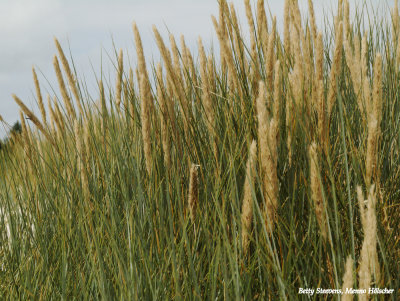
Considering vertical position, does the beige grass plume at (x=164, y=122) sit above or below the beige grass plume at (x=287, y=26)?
below

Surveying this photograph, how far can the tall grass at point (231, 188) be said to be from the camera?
4.19 ft

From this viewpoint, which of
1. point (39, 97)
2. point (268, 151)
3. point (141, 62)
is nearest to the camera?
point (268, 151)

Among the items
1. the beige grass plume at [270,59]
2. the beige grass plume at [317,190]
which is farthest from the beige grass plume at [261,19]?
the beige grass plume at [317,190]

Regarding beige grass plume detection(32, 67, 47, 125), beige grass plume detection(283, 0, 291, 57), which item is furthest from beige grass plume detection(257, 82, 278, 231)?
beige grass plume detection(32, 67, 47, 125)

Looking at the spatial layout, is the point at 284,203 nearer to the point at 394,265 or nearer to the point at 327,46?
the point at 394,265

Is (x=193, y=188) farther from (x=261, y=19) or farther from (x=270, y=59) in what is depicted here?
(x=261, y=19)

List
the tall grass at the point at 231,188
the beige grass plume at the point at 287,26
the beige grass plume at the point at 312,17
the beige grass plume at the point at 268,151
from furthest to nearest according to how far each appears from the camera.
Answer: the beige grass plume at the point at 312,17 → the beige grass plume at the point at 287,26 → the tall grass at the point at 231,188 → the beige grass plume at the point at 268,151

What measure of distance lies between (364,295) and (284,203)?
2.21ft

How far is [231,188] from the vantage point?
4.47ft

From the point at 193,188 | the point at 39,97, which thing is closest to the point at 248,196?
the point at 193,188

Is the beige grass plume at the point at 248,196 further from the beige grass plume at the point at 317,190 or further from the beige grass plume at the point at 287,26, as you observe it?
the beige grass plume at the point at 287,26

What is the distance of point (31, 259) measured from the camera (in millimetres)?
1991

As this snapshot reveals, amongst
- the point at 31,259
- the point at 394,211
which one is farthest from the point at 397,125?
the point at 31,259

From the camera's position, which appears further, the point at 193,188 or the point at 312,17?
the point at 312,17
